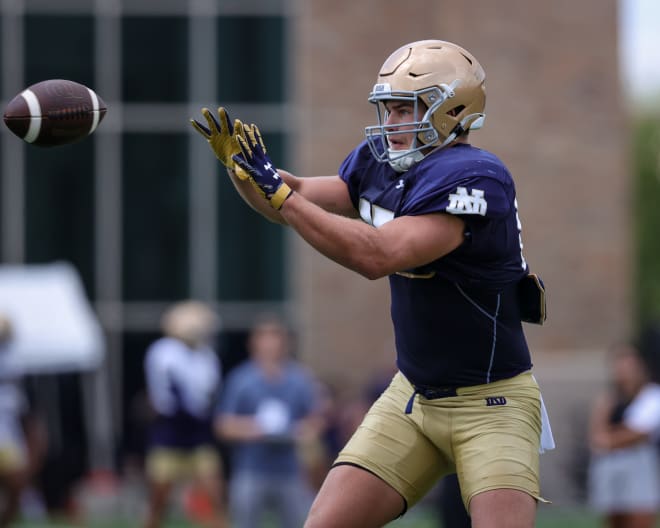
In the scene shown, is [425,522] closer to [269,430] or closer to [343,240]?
[269,430]

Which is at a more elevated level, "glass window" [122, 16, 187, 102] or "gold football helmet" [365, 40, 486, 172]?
"glass window" [122, 16, 187, 102]

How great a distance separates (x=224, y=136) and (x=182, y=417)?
7117mm

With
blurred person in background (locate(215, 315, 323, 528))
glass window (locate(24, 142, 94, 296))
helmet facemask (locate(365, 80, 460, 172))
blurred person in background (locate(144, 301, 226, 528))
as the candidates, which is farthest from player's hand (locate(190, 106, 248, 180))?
glass window (locate(24, 142, 94, 296))

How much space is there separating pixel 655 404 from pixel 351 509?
6132mm

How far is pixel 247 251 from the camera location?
18.7 m

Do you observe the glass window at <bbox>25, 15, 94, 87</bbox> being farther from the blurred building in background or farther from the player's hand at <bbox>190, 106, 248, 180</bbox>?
the player's hand at <bbox>190, 106, 248, 180</bbox>

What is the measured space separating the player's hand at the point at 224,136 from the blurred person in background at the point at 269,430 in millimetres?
5480

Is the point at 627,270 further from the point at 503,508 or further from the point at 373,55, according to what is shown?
the point at 503,508

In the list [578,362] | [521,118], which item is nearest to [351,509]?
[578,362]

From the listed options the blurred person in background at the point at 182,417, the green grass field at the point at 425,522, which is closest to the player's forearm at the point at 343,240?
the blurred person in background at the point at 182,417

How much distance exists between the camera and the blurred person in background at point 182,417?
465 inches

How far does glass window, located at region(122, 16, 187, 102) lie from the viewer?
1858 centimetres

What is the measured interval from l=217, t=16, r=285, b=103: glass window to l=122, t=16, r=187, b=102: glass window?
0.51m

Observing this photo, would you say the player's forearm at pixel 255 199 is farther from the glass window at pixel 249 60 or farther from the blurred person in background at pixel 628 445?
the glass window at pixel 249 60
